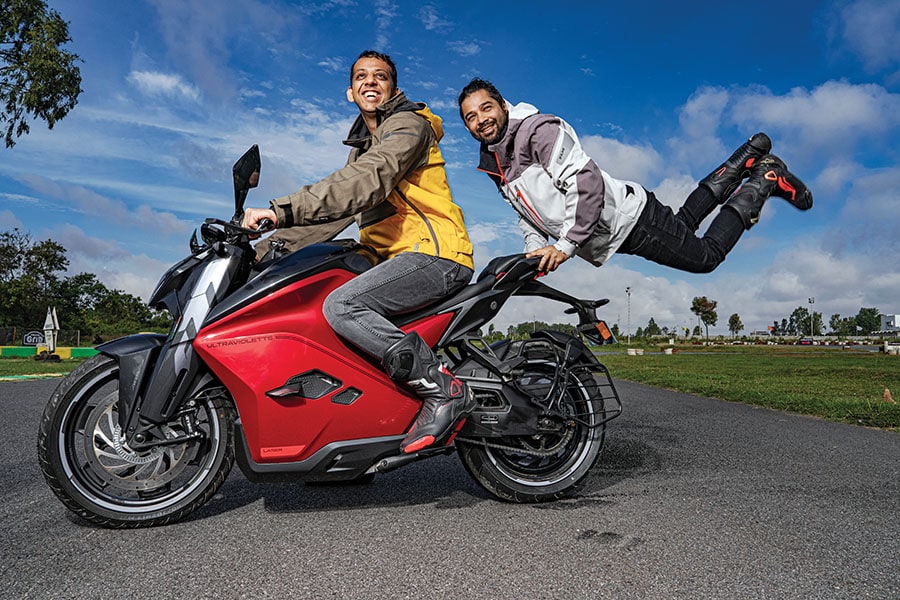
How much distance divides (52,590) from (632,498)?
2.60 metres

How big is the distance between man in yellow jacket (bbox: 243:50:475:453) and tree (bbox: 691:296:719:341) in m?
113

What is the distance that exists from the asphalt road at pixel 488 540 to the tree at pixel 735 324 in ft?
446

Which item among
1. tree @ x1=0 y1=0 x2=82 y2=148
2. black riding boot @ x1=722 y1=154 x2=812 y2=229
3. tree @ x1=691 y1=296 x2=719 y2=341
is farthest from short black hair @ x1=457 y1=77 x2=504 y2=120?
tree @ x1=691 y1=296 x2=719 y2=341

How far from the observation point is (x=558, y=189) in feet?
12.6

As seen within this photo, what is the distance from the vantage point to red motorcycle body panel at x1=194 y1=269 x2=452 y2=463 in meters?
2.97

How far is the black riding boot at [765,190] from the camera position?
454 cm

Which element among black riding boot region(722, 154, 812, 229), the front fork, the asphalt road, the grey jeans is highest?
black riding boot region(722, 154, 812, 229)

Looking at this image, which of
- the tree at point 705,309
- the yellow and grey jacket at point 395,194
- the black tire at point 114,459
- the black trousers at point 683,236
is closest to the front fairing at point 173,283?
the black tire at point 114,459

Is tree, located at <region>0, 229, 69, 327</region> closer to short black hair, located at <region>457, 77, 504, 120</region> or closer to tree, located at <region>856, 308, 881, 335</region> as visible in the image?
short black hair, located at <region>457, 77, 504, 120</region>

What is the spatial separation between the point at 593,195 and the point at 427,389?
151cm

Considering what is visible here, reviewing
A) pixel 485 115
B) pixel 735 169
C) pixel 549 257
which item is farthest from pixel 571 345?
pixel 735 169

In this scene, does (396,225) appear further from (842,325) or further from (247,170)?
(842,325)

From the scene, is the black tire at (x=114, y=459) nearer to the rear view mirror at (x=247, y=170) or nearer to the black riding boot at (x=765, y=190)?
the rear view mirror at (x=247, y=170)

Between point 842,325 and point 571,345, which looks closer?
point 571,345
